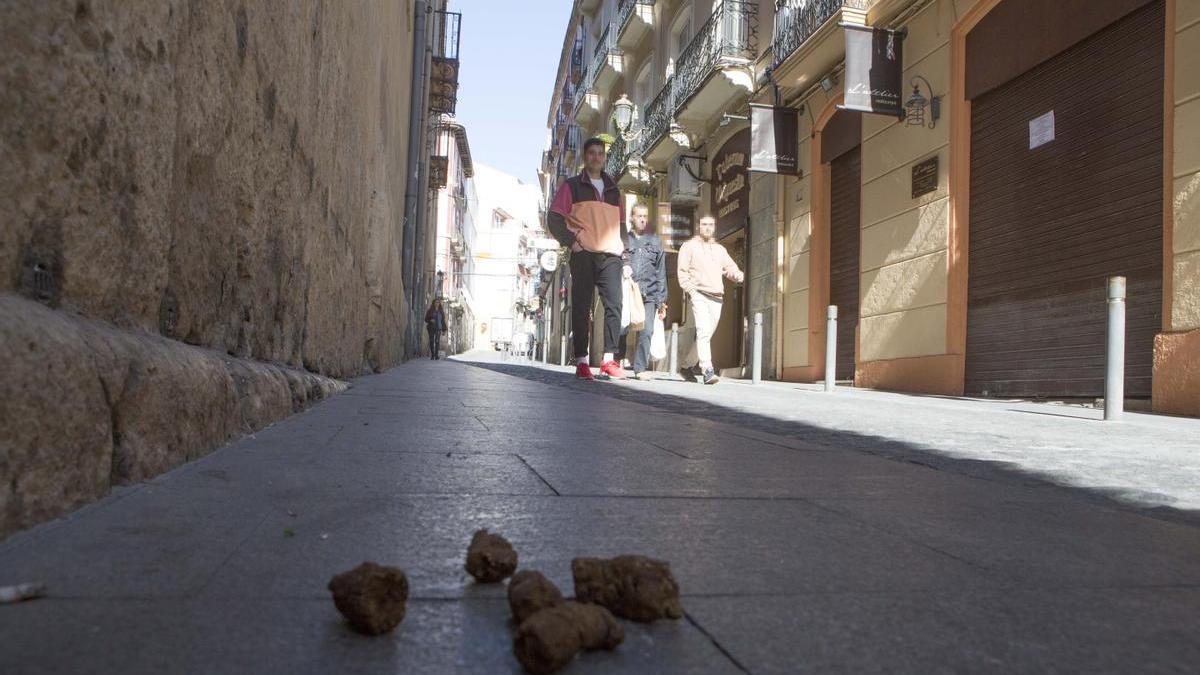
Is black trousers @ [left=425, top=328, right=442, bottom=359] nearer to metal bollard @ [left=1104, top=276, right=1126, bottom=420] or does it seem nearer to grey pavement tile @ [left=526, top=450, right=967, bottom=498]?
metal bollard @ [left=1104, top=276, right=1126, bottom=420]

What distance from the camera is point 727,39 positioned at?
49.9 ft

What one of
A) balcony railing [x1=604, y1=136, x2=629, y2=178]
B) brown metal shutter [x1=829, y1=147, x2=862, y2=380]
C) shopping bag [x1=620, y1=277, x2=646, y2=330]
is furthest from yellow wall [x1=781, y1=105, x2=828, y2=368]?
balcony railing [x1=604, y1=136, x2=629, y2=178]

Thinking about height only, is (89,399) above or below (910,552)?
above

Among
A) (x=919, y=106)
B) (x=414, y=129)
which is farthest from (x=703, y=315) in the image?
(x=414, y=129)

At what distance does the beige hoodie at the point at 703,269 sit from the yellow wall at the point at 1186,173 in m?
4.22

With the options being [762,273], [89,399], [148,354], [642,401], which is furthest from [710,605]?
[762,273]

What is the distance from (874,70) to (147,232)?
9.75 m

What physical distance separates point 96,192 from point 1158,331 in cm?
715

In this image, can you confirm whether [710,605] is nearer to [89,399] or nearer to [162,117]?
[89,399]

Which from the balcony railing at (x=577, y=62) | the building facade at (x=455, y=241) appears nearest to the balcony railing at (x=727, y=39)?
the balcony railing at (x=577, y=62)

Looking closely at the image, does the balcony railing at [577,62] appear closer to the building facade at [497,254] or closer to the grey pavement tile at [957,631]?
the grey pavement tile at [957,631]

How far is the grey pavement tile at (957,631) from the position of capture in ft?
3.58

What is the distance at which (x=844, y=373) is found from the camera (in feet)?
39.8

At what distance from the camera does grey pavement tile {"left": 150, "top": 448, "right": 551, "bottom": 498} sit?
2.03m
